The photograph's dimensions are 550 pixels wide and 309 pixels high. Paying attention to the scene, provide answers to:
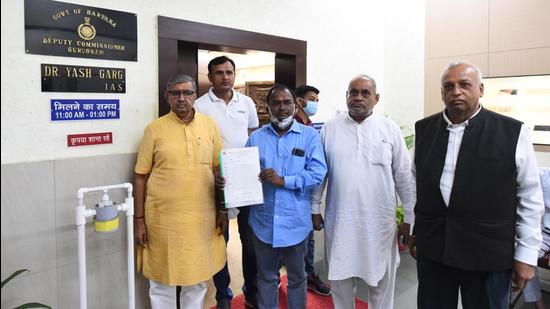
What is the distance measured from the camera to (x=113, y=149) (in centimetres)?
223

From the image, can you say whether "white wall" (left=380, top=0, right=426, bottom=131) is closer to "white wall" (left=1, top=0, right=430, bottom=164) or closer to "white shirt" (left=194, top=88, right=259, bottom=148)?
"white wall" (left=1, top=0, right=430, bottom=164)

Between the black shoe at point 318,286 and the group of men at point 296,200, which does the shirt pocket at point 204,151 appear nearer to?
the group of men at point 296,200

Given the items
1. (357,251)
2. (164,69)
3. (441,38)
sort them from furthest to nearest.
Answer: (441,38)
(164,69)
(357,251)

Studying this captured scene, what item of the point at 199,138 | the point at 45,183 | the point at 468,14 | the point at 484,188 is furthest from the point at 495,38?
the point at 45,183

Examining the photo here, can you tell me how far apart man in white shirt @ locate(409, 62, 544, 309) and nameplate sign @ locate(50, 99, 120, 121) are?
1717 millimetres

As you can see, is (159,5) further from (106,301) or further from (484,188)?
(484,188)

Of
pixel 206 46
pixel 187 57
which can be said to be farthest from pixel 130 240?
pixel 206 46

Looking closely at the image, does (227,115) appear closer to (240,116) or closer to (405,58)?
(240,116)

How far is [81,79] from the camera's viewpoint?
2.07 meters

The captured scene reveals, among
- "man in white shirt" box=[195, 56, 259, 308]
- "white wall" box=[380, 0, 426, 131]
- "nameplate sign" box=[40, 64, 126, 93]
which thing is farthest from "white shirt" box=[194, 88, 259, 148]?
"white wall" box=[380, 0, 426, 131]

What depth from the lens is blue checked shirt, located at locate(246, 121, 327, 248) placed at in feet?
6.60

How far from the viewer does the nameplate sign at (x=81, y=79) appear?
197 centimetres

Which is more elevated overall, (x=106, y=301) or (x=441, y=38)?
(x=441, y=38)

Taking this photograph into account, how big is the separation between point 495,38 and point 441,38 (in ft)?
1.69
